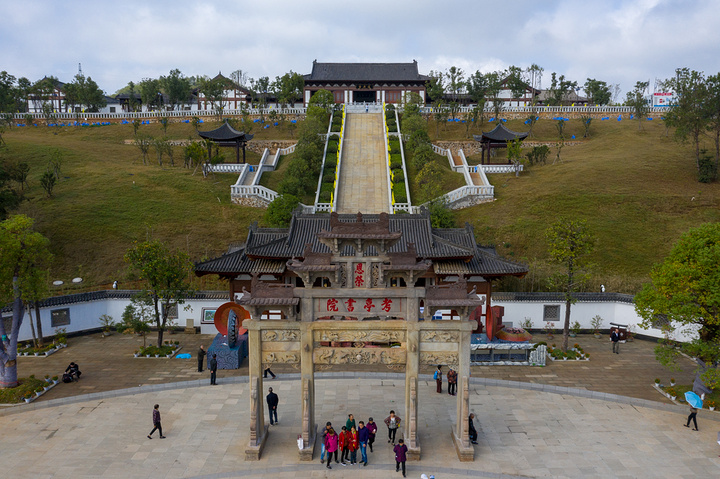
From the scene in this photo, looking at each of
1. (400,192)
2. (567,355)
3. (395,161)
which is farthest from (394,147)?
(567,355)

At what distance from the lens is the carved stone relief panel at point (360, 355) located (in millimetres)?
17172

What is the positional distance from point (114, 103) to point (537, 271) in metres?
102

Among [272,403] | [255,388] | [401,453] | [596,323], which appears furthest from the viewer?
[596,323]

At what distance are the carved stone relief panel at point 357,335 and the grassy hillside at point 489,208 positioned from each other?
1759 centimetres

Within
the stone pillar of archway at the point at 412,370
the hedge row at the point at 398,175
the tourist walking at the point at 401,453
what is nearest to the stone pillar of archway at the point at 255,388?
the tourist walking at the point at 401,453

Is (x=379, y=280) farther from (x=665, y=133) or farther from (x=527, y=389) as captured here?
(x=665, y=133)

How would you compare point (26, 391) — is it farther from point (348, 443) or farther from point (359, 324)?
point (359, 324)

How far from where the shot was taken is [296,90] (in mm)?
80062

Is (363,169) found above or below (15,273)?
above

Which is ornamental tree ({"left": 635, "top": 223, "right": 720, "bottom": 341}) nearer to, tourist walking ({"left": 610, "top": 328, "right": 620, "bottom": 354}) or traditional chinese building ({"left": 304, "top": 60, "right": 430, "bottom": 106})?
tourist walking ({"left": 610, "top": 328, "right": 620, "bottom": 354})

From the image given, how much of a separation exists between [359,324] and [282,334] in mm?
2714

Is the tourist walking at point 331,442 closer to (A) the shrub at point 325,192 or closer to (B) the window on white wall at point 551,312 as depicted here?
(B) the window on white wall at point 551,312

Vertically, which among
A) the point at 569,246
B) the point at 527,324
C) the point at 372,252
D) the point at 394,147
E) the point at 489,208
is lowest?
the point at 527,324

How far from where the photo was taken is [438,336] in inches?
678
